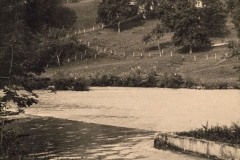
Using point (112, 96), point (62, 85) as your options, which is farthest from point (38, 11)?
point (112, 96)

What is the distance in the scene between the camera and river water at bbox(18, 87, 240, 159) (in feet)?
42.7

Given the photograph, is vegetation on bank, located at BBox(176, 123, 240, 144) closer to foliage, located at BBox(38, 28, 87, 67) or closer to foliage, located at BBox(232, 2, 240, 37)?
foliage, located at BBox(232, 2, 240, 37)

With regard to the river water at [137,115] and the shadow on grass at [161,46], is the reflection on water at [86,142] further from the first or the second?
the shadow on grass at [161,46]

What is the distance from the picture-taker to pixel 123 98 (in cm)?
3231

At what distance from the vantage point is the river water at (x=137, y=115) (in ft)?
42.7

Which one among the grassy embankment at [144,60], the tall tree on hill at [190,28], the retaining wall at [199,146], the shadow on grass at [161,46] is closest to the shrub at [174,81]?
the grassy embankment at [144,60]

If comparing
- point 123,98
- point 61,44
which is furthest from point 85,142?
point 61,44

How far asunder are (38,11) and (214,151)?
90.6 metres

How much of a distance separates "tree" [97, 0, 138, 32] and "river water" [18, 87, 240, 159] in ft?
200

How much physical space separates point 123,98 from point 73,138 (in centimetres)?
1693

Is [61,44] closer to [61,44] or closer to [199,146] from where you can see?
[61,44]

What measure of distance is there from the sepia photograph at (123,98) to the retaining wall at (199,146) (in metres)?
0.03

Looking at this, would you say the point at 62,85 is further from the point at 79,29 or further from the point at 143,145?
the point at 79,29

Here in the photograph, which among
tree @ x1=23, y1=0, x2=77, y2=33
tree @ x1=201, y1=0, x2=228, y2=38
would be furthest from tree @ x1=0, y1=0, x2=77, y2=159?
tree @ x1=23, y1=0, x2=77, y2=33
